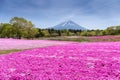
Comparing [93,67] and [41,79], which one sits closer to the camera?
[41,79]

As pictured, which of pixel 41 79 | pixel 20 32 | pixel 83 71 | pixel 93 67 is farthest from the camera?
pixel 20 32

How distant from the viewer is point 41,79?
35.7 feet

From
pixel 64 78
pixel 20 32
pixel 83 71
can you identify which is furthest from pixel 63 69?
pixel 20 32

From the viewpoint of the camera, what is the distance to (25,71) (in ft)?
41.7

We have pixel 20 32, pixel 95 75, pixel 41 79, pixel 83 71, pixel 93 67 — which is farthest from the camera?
pixel 20 32

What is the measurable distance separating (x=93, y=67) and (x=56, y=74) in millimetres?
3067

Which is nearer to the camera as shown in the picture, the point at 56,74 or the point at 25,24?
the point at 56,74

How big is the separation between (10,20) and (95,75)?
10154cm

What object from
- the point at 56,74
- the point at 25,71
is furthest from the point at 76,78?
the point at 25,71

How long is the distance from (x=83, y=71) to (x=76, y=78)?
69.5 inches

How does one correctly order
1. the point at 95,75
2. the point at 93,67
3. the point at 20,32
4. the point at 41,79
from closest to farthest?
the point at 41,79 < the point at 95,75 < the point at 93,67 < the point at 20,32

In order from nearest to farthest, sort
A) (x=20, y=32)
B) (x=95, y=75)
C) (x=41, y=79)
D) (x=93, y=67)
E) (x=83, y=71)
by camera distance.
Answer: (x=41, y=79)
(x=95, y=75)
(x=83, y=71)
(x=93, y=67)
(x=20, y=32)

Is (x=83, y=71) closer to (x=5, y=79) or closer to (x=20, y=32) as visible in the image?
(x=5, y=79)

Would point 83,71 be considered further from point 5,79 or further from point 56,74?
point 5,79
